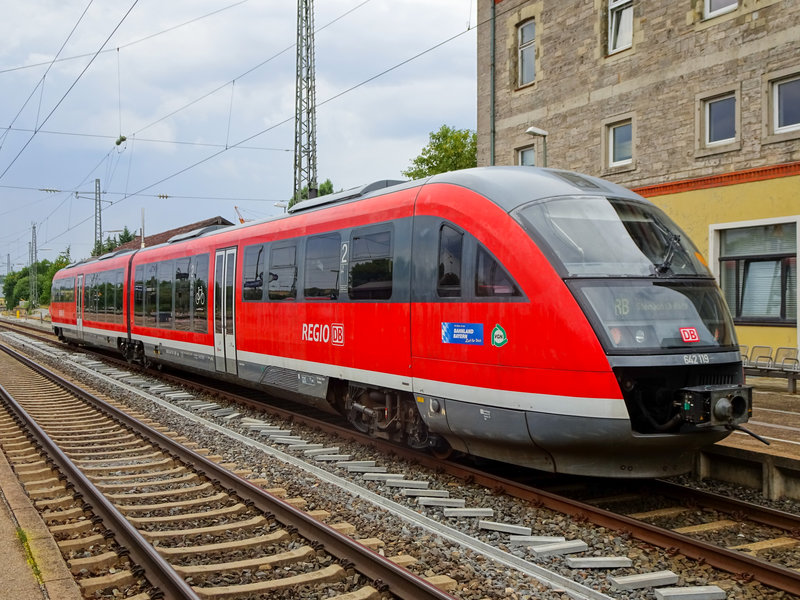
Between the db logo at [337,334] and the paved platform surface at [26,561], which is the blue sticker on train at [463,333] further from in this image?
the paved platform surface at [26,561]

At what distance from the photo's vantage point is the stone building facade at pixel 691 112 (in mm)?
14852

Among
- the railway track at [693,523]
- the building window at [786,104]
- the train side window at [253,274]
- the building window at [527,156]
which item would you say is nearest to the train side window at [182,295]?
the train side window at [253,274]

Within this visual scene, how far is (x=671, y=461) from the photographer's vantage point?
6.30 m

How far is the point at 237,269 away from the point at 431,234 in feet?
18.6

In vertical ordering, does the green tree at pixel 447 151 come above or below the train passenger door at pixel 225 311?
above

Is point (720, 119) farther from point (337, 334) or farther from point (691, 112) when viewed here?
point (337, 334)

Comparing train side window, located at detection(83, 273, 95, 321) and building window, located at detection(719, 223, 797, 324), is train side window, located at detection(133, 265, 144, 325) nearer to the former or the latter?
train side window, located at detection(83, 273, 95, 321)

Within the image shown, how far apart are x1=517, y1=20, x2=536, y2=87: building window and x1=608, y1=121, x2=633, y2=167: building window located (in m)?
3.53

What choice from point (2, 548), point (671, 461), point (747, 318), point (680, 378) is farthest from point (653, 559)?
point (747, 318)

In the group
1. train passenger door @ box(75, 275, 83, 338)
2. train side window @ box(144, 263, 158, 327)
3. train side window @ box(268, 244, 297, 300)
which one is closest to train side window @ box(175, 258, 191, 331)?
train side window @ box(144, 263, 158, 327)

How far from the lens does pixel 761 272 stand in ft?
50.8

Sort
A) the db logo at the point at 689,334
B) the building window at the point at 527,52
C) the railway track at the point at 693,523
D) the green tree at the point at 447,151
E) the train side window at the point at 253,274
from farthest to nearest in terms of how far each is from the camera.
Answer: the green tree at the point at 447,151
the building window at the point at 527,52
the train side window at the point at 253,274
the db logo at the point at 689,334
the railway track at the point at 693,523

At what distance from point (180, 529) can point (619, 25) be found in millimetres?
17005

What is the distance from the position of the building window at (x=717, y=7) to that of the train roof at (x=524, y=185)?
1070 centimetres
